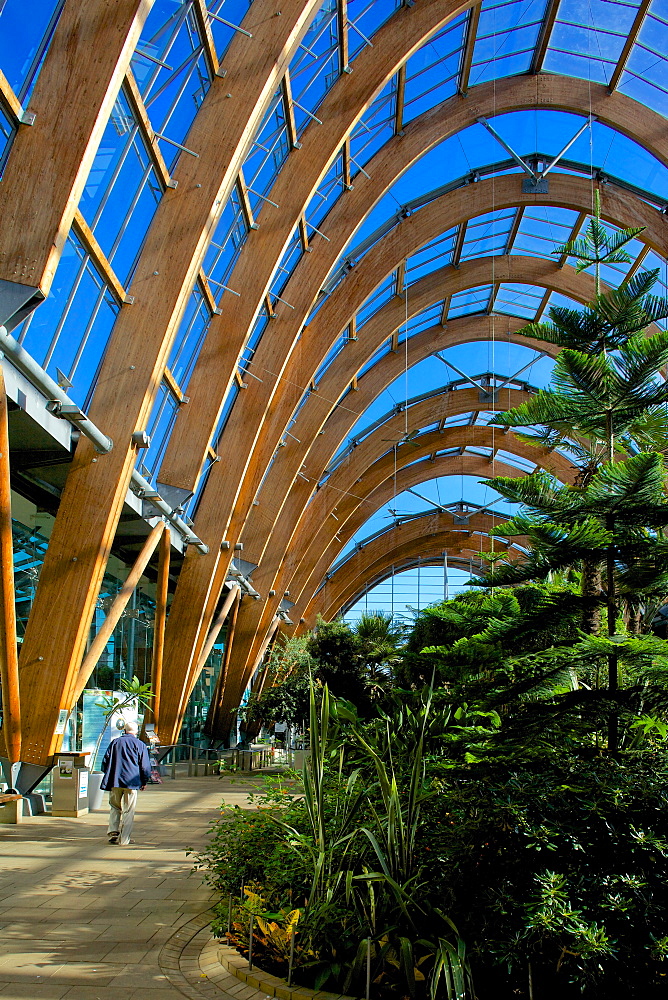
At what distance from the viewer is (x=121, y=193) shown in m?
10.6

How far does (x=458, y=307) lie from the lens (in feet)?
91.4

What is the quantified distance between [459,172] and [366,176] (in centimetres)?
443

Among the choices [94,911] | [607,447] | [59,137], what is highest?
[59,137]

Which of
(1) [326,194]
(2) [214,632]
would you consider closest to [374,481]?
(2) [214,632]

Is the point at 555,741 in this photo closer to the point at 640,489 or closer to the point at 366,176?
the point at 640,489

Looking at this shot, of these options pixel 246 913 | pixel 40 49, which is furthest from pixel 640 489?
pixel 40 49

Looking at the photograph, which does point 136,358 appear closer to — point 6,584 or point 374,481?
point 6,584

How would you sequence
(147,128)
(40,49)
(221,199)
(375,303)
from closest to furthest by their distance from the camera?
(40,49)
(147,128)
(221,199)
(375,303)

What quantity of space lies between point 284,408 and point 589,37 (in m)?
9.18

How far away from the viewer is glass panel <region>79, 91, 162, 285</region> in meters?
9.92

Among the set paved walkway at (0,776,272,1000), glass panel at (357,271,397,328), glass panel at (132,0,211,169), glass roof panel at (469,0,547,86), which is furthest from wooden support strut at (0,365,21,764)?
glass panel at (357,271,397,328)

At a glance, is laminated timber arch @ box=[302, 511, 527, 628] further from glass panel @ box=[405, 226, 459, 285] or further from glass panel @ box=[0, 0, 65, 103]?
glass panel @ box=[0, 0, 65, 103]

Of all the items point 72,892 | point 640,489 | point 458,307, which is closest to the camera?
point 640,489

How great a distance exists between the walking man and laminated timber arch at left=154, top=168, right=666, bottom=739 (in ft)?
24.5
